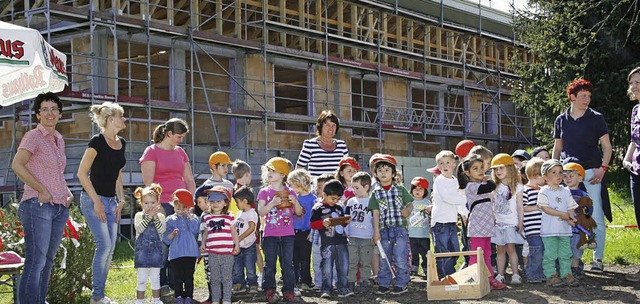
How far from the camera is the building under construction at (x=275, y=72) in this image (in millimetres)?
20656

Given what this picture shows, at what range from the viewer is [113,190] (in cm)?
834

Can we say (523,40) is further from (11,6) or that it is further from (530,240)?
(530,240)

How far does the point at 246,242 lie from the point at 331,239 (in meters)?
0.89

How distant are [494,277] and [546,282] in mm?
520

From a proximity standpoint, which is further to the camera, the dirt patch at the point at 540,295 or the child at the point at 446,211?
the child at the point at 446,211

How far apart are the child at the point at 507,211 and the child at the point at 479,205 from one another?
6.5 inches

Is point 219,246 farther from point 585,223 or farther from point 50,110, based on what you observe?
point 585,223

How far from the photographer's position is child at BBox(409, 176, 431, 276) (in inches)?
415

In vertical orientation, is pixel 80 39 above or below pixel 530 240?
above

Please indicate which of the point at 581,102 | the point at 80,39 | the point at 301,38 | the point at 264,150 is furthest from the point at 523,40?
the point at 581,102

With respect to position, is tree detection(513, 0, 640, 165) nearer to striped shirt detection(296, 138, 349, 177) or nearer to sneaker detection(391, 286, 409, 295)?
striped shirt detection(296, 138, 349, 177)

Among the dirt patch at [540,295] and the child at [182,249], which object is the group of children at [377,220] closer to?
the child at [182,249]

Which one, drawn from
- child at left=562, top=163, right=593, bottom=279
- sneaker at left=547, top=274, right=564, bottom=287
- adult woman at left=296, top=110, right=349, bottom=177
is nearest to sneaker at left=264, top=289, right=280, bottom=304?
adult woman at left=296, top=110, right=349, bottom=177

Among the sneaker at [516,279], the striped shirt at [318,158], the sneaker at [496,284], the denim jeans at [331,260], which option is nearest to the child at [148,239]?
the denim jeans at [331,260]
